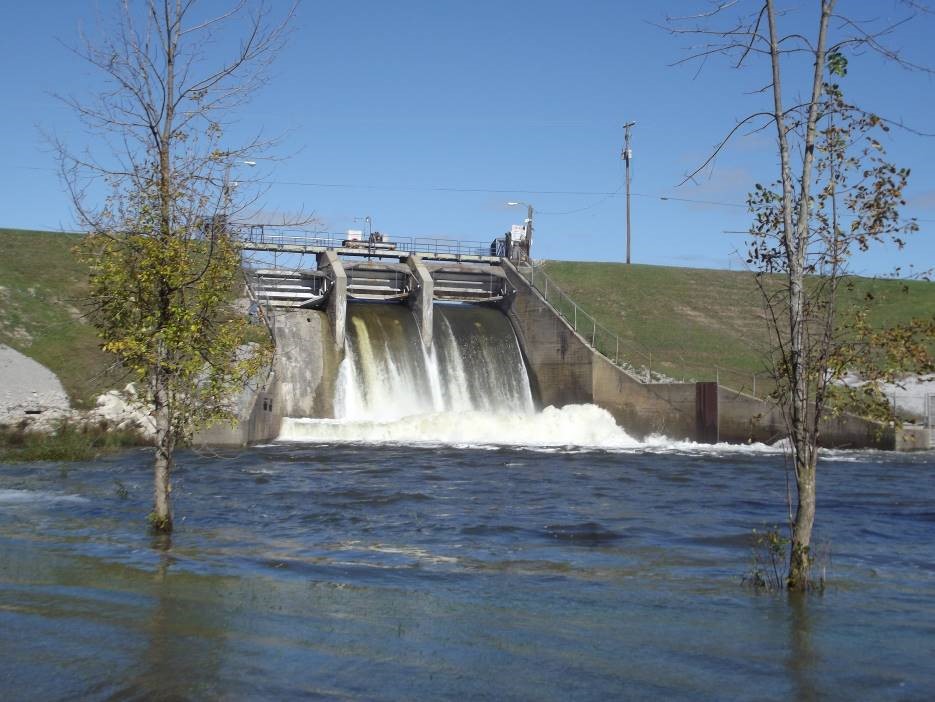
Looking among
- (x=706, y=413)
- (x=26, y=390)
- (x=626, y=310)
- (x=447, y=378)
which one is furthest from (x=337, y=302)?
(x=626, y=310)

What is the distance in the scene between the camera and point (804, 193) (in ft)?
34.0

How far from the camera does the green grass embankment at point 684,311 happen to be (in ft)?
161

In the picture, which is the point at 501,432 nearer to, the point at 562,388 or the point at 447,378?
the point at 447,378

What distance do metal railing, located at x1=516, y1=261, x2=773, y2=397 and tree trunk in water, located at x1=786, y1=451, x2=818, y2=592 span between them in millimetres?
31647

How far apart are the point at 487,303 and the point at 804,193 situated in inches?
1498

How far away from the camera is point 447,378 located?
4197cm

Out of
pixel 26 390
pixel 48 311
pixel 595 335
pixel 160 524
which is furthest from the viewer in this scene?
pixel 595 335

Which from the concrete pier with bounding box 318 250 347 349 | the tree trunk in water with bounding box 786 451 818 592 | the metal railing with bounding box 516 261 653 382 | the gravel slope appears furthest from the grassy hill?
the tree trunk in water with bounding box 786 451 818 592

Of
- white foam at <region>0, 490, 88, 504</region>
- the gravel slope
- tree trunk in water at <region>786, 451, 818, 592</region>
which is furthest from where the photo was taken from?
the gravel slope

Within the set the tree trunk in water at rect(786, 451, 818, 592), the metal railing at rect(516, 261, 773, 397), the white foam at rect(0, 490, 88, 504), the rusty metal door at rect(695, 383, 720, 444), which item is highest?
the metal railing at rect(516, 261, 773, 397)

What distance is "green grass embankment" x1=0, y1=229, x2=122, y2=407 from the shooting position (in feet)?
115

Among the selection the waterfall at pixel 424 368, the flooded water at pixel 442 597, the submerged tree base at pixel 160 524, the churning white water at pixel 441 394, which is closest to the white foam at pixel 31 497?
the flooded water at pixel 442 597

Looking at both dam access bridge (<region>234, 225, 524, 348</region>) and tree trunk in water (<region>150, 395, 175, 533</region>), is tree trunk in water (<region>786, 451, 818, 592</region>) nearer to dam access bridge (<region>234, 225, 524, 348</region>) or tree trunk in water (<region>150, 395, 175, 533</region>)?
tree trunk in water (<region>150, 395, 175, 533</region>)

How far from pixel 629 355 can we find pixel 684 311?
1061cm
